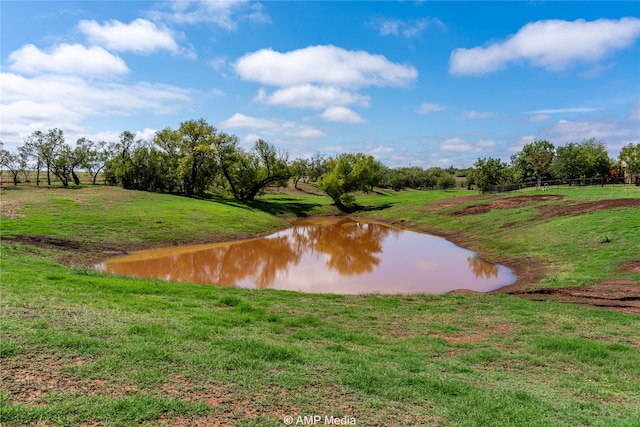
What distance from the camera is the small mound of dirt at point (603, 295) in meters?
13.2

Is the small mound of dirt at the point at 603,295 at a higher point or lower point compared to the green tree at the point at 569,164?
lower

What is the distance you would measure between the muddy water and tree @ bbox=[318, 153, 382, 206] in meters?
25.8

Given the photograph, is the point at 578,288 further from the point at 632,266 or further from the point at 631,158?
the point at 631,158

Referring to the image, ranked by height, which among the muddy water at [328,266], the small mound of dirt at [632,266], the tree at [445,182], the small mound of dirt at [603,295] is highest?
the tree at [445,182]

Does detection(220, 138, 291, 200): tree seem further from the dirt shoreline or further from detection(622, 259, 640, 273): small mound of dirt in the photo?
detection(622, 259, 640, 273): small mound of dirt

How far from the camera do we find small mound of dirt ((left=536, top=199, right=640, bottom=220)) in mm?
29722

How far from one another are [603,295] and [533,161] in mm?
78787

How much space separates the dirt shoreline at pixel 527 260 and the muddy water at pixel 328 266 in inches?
46.1

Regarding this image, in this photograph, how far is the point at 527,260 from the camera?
23812 mm

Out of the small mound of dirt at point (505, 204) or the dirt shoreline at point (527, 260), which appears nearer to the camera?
the dirt shoreline at point (527, 260)

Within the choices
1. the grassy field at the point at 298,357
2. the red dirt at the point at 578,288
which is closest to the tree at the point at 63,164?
the grassy field at the point at 298,357

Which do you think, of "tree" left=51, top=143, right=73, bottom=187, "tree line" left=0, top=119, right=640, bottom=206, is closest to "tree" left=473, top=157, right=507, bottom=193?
"tree line" left=0, top=119, right=640, bottom=206

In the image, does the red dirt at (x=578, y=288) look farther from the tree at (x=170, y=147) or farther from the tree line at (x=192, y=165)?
the tree at (x=170, y=147)

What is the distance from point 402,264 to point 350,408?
20298 millimetres
